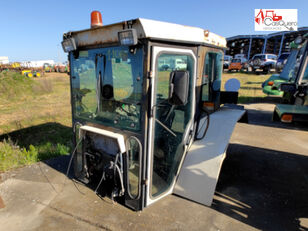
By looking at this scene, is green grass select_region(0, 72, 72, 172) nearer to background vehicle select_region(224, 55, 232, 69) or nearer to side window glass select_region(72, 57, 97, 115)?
side window glass select_region(72, 57, 97, 115)

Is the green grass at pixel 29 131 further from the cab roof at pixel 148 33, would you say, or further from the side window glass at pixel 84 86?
the cab roof at pixel 148 33

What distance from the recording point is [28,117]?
8312 millimetres

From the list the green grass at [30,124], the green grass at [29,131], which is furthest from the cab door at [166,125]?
the green grass at [29,131]

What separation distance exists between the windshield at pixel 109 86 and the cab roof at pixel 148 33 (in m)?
0.13

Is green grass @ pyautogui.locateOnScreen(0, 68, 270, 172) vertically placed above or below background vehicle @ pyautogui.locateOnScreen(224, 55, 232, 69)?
below

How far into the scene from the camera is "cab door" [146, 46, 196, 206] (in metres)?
2.08

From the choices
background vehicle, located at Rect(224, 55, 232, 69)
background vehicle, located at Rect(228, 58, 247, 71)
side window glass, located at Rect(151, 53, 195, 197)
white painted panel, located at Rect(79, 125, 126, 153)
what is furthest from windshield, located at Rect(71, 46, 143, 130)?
background vehicle, located at Rect(224, 55, 232, 69)

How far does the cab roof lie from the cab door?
134mm

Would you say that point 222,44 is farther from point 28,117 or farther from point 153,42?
point 28,117

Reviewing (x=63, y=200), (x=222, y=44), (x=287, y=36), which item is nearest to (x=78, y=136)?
(x=63, y=200)

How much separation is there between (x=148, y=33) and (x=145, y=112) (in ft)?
2.55

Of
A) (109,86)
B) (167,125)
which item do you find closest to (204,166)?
(167,125)

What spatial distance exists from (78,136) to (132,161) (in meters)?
1.03

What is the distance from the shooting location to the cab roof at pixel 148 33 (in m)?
1.84
